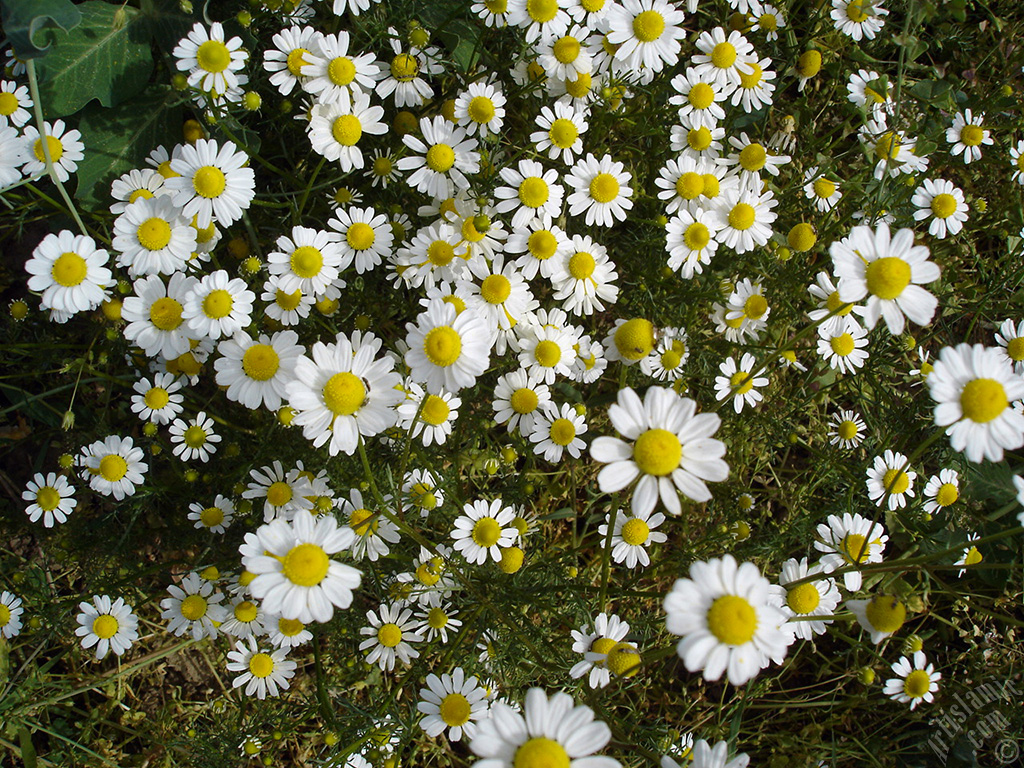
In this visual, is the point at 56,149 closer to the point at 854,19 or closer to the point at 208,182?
the point at 208,182

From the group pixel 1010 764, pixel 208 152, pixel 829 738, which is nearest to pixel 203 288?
pixel 208 152

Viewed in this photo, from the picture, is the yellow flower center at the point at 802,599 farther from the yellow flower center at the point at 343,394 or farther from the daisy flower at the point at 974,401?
the yellow flower center at the point at 343,394

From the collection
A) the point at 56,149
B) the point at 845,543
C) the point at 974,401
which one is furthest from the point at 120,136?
the point at 845,543

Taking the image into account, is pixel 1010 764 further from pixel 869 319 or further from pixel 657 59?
pixel 657 59

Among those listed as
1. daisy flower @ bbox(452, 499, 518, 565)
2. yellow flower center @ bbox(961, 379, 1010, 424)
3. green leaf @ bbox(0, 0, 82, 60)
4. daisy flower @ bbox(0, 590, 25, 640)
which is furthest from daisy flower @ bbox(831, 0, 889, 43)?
daisy flower @ bbox(0, 590, 25, 640)

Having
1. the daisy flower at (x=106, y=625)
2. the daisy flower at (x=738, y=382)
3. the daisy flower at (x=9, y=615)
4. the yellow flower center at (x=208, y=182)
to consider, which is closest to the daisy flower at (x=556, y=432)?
the daisy flower at (x=738, y=382)

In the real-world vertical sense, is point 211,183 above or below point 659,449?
above
